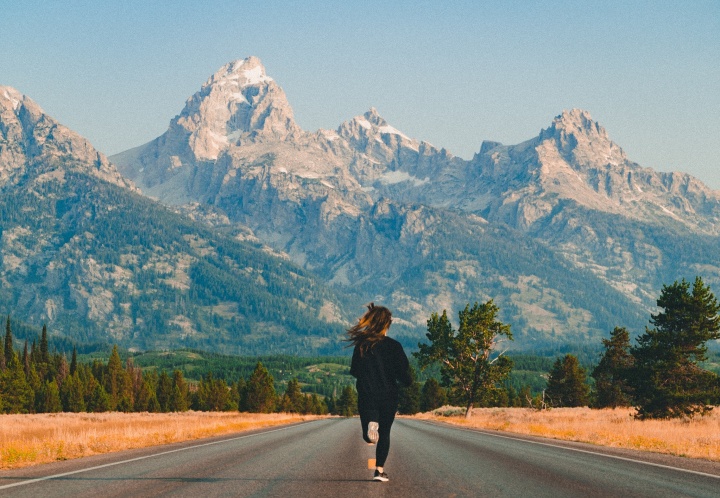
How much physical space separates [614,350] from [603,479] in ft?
278

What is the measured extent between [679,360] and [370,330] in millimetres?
43761

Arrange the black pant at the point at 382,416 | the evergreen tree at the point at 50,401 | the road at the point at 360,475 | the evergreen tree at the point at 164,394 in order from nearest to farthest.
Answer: the road at the point at 360,475
the black pant at the point at 382,416
the evergreen tree at the point at 50,401
the evergreen tree at the point at 164,394

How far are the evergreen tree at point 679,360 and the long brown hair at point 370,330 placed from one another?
41.8 meters

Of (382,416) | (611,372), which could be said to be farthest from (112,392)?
(382,416)

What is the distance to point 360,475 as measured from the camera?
1677 centimetres

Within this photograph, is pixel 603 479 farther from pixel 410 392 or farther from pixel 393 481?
pixel 410 392

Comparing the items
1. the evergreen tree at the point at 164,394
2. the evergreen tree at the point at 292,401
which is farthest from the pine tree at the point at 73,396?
the evergreen tree at the point at 292,401

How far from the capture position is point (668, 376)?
52312mm

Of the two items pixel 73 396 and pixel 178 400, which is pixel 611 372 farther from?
pixel 73 396

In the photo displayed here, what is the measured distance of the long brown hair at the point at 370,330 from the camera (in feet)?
49.9

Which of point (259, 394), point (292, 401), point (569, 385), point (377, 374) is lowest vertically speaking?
point (292, 401)

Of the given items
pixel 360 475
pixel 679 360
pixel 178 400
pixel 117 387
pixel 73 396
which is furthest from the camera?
pixel 117 387

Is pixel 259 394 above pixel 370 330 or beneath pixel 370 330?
beneath

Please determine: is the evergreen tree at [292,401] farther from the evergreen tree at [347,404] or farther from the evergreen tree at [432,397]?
the evergreen tree at [432,397]
